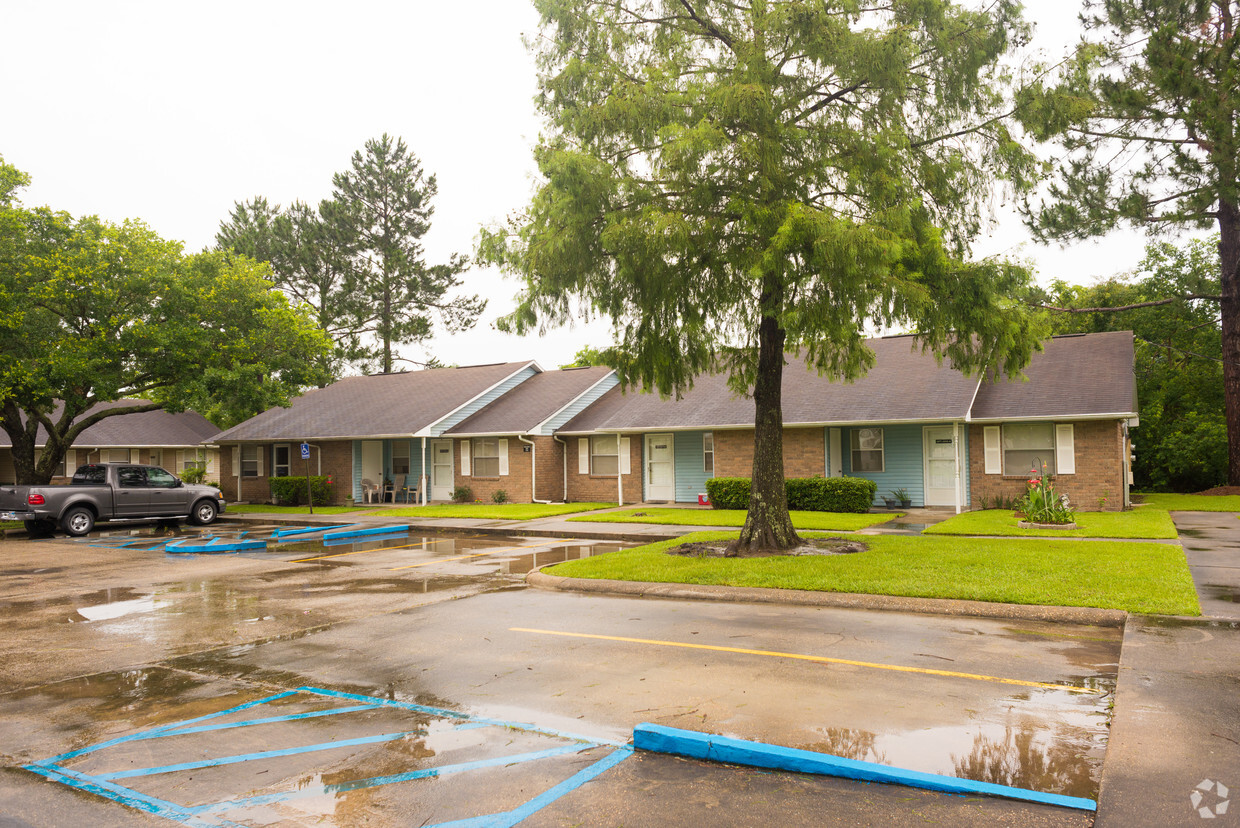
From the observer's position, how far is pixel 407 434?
95.2 feet

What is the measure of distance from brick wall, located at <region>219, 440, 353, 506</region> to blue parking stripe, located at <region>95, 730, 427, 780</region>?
27.7m

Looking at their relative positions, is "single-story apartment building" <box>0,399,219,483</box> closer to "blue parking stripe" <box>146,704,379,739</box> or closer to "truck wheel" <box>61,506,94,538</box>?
"truck wheel" <box>61,506,94,538</box>

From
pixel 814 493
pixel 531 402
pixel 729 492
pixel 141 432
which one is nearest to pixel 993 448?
pixel 814 493

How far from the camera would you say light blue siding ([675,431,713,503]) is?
27.1 metres

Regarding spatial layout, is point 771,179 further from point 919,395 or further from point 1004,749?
point 919,395

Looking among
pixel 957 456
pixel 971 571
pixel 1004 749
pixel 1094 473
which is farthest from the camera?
pixel 957 456

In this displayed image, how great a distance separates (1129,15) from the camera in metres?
25.7

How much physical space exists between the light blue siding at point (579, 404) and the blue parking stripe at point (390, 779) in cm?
2368

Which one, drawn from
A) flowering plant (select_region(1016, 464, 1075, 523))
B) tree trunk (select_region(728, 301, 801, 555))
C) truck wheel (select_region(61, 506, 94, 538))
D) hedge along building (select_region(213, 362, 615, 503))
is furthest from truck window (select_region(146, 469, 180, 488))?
flowering plant (select_region(1016, 464, 1075, 523))

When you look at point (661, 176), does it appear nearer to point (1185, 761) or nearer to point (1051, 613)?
point (1051, 613)

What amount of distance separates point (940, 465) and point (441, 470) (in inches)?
701

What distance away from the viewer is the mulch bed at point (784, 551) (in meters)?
13.4

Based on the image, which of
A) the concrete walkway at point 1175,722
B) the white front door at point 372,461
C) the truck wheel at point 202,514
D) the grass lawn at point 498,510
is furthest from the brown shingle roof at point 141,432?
the concrete walkway at point 1175,722
